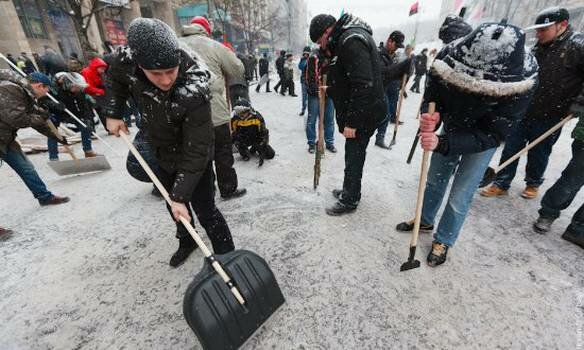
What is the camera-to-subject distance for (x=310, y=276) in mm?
2299

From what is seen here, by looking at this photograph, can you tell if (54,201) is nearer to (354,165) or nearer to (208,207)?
(208,207)

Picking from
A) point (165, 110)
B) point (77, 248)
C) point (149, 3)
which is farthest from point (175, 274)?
point (149, 3)

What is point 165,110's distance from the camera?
1708 millimetres

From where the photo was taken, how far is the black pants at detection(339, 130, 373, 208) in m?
2.78

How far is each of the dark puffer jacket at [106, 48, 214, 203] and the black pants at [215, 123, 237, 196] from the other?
3.99ft

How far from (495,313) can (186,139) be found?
2.54 metres

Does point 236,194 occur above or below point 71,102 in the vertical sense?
below

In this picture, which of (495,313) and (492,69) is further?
(495,313)

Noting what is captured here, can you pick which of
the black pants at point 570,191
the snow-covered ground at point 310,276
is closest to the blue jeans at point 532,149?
the snow-covered ground at point 310,276

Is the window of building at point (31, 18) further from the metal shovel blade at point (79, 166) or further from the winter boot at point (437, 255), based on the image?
the winter boot at point (437, 255)

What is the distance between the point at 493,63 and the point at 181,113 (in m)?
1.93

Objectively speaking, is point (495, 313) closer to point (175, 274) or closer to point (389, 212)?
point (389, 212)

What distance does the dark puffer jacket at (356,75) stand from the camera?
7.76 feet

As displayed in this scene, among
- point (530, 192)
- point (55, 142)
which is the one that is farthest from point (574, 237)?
point (55, 142)
